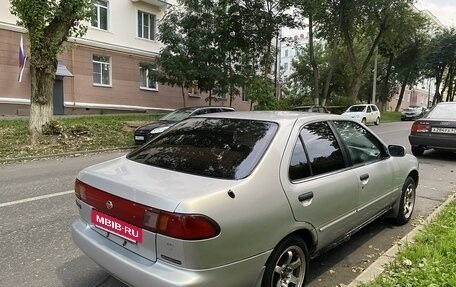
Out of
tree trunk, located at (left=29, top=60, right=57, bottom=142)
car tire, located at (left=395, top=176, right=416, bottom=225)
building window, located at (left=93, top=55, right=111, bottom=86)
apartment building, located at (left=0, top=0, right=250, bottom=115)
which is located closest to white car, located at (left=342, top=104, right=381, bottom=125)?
apartment building, located at (left=0, top=0, right=250, bottom=115)

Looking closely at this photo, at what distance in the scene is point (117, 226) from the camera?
8.89 feet

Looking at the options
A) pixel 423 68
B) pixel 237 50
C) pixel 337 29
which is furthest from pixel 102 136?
pixel 423 68

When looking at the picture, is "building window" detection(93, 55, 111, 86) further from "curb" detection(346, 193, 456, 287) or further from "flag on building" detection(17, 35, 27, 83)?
"curb" detection(346, 193, 456, 287)

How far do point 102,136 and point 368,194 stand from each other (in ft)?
38.4

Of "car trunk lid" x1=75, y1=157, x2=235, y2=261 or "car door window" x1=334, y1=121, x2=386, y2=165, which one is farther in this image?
"car door window" x1=334, y1=121, x2=386, y2=165

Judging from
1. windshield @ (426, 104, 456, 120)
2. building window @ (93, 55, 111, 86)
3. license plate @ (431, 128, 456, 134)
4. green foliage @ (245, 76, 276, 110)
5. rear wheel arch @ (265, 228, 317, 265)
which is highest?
building window @ (93, 55, 111, 86)

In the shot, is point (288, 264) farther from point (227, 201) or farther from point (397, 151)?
point (397, 151)

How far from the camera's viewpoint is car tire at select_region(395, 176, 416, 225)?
5.00m

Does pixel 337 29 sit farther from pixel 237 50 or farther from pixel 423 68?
pixel 423 68

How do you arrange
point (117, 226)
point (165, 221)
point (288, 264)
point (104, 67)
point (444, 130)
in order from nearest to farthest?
point (165, 221), point (117, 226), point (288, 264), point (444, 130), point (104, 67)

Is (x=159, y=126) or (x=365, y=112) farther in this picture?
(x=365, y=112)

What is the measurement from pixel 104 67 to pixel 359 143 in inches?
832

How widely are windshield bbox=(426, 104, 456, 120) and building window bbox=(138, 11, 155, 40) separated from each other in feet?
62.3

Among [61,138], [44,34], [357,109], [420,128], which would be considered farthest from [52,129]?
[357,109]
